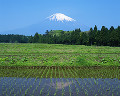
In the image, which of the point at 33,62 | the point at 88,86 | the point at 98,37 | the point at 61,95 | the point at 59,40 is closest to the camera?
the point at 61,95

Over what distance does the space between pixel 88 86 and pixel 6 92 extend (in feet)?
19.0

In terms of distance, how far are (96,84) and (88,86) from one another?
918mm

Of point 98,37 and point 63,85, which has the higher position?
point 98,37

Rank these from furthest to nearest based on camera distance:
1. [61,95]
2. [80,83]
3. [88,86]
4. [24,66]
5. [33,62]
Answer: [33,62] → [24,66] → [80,83] → [88,86] → [61,95]

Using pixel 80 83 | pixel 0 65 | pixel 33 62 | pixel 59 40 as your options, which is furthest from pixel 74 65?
pixel 59 40

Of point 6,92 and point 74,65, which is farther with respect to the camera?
point 74,65

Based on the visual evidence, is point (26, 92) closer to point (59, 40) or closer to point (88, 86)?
point (88, 86)

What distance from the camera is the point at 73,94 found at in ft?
31.3

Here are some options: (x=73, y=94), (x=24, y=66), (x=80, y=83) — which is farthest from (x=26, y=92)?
(x=24, y=66)

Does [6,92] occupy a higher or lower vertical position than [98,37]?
lower

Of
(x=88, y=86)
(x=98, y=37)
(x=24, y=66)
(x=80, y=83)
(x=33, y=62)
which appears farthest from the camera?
(x=98, y=37)

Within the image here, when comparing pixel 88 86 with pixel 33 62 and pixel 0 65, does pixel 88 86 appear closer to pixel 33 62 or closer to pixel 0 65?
pixel 33 62

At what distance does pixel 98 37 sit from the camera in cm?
6712

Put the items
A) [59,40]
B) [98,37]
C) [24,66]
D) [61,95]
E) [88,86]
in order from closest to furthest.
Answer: [61,95]
[88,86]
[24,66]
[98,37]
[59,40]
